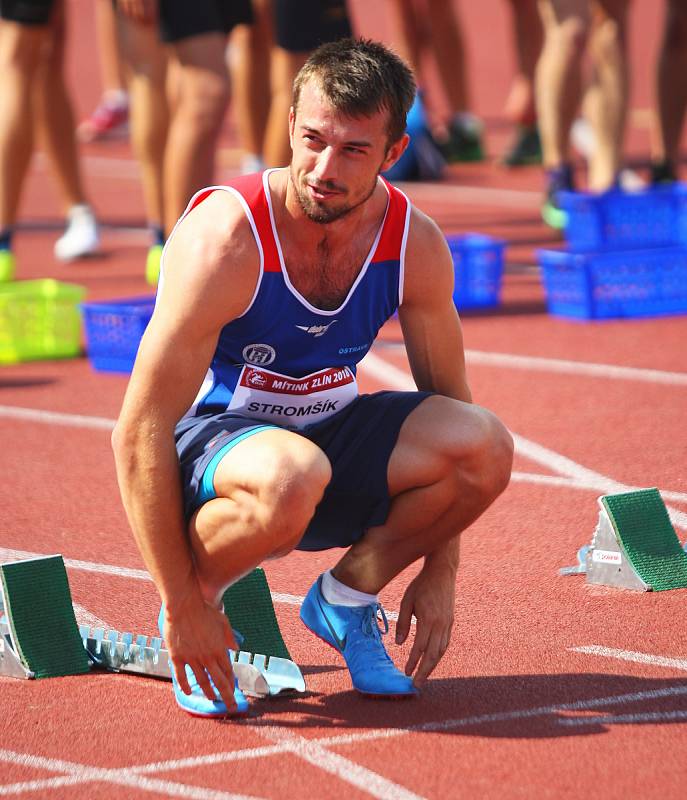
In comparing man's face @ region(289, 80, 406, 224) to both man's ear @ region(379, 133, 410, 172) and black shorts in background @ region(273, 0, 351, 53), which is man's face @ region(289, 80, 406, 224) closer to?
man's ear @ region(379, 133, 410, 172)

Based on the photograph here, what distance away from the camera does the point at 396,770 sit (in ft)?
10.4

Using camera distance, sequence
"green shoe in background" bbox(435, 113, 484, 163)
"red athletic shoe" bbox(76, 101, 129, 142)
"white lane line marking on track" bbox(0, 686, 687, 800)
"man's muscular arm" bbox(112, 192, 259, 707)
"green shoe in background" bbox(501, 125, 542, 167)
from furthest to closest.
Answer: "red athletic shoe" bbox(76, 101, 129, 142), "green shoe in background" bbox(435, 113, 484, 163), "green shoe in background" bbox(501, 125, 542, 167), "man's muscular arm" bbox(112, 192, 259, 707), "white lane line marking on track" bbox(0, 686, 687, 800)

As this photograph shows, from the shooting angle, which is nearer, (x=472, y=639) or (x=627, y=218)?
(x=472, y=639)

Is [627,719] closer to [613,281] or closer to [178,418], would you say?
[178,418]

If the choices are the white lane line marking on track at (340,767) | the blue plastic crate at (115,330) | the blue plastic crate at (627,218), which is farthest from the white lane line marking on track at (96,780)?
the blue plastic crate at (627,218)

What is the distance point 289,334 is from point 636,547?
1.28 m

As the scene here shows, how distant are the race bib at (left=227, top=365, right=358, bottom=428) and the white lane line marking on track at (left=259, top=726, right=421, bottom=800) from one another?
76 centimetres

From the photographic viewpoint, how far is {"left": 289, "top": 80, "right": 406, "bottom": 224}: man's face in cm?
342

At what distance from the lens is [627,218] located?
8.59 meters

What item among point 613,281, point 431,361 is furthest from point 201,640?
point 613,281

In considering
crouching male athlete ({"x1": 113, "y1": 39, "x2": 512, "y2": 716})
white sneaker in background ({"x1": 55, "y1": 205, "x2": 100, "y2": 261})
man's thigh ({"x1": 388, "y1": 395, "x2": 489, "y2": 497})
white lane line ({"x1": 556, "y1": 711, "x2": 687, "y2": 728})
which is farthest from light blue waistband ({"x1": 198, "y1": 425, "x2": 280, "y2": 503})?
white sneaker in background ({"x1": 55, "y1": 205, "x2": 100, "y2": 261})

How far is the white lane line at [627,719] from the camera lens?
3.41m

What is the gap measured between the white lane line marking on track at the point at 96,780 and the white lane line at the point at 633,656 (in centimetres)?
114

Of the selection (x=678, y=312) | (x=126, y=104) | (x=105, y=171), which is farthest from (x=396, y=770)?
(x=126, y=104)
